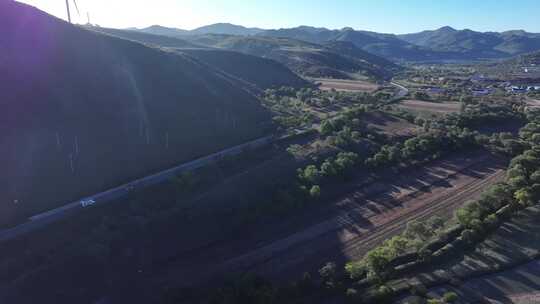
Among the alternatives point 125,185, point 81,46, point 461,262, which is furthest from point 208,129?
point 461,262

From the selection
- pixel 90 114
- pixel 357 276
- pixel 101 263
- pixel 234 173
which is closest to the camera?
pixel 357 276

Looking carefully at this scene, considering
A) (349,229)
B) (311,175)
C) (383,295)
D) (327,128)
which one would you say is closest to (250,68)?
(327,128)

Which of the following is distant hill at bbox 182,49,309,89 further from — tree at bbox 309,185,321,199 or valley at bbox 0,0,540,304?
tree at bbox 309,185,321,199

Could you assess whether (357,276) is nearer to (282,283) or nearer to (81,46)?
(282,283)

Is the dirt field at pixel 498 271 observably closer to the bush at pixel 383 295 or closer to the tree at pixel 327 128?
the bush at pixel 383 295

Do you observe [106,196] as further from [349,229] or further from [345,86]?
[345,86]

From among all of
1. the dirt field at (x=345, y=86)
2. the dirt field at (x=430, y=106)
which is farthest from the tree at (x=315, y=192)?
the dirt field at (x=345, y=86)

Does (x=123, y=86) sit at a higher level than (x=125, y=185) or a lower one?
higher
